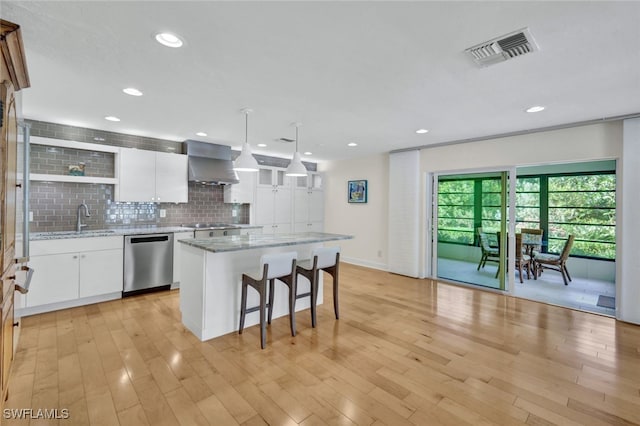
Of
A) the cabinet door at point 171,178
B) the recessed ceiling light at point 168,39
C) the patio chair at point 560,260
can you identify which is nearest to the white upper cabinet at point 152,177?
the cabinet door at point 171,178

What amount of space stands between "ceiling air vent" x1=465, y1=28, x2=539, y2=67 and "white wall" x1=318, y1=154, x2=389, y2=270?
4.02 meters

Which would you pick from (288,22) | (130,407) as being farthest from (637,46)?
(130,407)

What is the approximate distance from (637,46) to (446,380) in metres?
2.71

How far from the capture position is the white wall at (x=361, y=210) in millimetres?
6250

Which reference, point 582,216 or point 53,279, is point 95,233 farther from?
point 582,216

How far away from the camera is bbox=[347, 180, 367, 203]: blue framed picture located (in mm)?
6570

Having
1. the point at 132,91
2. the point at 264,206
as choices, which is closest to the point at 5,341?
the point at 132,91

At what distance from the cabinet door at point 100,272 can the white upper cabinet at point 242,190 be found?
2087 mm

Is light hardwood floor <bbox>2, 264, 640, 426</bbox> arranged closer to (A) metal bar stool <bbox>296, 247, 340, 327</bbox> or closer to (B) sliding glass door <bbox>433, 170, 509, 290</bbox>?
(A) metal bar stool <bbox>296, 247, 340, 327</bbox>

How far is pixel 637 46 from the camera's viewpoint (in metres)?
2.00

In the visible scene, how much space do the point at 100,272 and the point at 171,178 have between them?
1.70 metres

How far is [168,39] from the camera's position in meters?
1.98

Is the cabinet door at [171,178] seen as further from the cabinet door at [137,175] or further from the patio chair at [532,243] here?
the patio chair at [532,243]

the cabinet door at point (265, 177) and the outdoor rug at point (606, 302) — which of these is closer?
the outdoor rug at point (606, 302)
